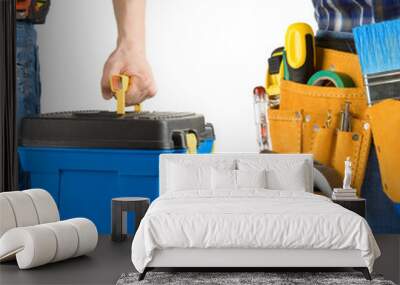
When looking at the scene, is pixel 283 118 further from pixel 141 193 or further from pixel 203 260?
pixel 203 260

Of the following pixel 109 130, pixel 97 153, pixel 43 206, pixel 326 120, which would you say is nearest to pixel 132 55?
pixel 109 130

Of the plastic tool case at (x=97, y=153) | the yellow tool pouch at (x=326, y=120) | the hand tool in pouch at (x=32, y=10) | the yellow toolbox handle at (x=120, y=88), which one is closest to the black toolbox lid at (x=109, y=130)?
the plastic tool case at (x=97, y=153)

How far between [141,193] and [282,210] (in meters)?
1.54

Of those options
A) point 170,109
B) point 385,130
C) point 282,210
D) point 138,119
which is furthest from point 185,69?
point 282,210

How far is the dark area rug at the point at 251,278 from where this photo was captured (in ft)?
12.1

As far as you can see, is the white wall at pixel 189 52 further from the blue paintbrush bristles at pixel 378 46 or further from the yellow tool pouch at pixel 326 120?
the blue paintbrush bristles at pixel 378 46

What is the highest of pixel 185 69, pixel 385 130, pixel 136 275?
pixel 185 69

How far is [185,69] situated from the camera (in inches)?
225

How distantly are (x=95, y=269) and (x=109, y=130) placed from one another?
1.26 meters

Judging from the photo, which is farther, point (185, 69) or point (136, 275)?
point (185, 69)

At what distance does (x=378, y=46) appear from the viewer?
15.0ft

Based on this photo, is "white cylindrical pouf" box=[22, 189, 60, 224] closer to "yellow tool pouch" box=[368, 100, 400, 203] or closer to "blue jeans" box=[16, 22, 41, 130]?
"blue jeans" box=[16, 22, 41, 130]

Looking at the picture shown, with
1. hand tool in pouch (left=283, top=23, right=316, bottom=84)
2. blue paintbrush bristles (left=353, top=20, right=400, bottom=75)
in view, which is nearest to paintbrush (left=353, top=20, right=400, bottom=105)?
blue paintbrush bristles (left=353, top=20, right=400, bottom=75)

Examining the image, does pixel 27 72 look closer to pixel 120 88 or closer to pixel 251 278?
pixel 120 88
